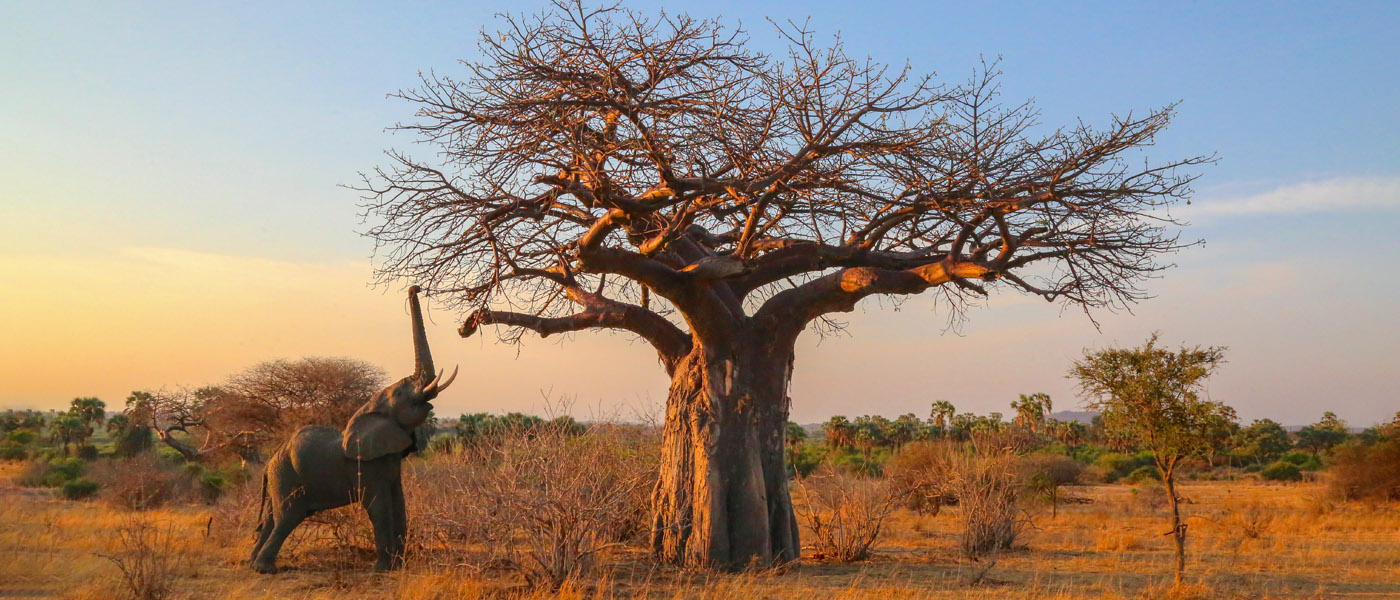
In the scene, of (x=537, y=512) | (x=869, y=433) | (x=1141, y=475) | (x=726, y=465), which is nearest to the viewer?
(x=537, y=512)

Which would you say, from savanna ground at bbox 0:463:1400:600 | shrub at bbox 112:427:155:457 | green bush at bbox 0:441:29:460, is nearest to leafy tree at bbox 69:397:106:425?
green bush at bbox 0:441:29:460

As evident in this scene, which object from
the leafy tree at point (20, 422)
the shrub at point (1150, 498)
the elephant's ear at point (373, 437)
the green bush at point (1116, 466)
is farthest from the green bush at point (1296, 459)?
the leafy tree at point (20, 422)

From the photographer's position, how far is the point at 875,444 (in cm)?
3972

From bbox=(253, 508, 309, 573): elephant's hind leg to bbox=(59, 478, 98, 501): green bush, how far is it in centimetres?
1274

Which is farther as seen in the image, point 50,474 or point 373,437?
point 50,474

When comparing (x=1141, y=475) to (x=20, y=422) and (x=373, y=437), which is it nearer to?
(x=373, y=437)

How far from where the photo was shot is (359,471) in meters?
8.64

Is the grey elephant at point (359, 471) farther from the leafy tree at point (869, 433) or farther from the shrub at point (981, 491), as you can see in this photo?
the leafy tree at point (869, 433)

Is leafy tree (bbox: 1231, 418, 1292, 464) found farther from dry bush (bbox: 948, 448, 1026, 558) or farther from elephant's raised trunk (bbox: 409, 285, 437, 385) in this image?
elephant's raised trunk (bbox: 409, 285, 437, 385)

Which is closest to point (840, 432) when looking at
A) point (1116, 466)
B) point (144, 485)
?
point (1116, 466)

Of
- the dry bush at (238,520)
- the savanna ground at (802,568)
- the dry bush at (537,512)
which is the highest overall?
the dry bush at (537,512)

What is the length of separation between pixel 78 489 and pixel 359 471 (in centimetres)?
1385

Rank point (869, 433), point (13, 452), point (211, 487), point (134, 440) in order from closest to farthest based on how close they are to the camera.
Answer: point (211, 487), point (134, 440), point (13, 452), point (869, 433)

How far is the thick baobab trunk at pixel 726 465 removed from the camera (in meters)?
8.93
